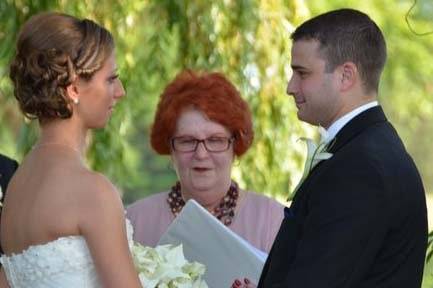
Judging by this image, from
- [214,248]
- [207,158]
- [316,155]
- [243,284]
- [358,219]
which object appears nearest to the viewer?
[358,219]

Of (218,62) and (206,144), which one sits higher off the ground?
(218,62)

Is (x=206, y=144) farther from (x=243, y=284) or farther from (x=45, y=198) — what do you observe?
(x=45, y=198)

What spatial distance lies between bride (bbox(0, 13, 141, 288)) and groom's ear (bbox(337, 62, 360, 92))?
658 mm

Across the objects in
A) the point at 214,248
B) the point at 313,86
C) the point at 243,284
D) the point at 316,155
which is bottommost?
the point at 243,284

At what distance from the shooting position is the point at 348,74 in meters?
4.27

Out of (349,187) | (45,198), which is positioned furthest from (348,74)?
(45,198)

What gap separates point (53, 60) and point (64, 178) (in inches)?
13.4

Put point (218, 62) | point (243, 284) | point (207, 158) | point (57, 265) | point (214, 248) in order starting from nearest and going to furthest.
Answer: point (57, 265) < point (243, 284) < point (214, 248) < point (207, 158) < point (218, 62)

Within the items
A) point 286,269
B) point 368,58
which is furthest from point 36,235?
point 368,58

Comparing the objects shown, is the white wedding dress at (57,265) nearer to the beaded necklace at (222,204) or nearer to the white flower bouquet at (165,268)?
the white flower bouquet at (165,268)

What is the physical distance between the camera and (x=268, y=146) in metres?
7.66

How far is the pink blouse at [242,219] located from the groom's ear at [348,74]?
151 cm

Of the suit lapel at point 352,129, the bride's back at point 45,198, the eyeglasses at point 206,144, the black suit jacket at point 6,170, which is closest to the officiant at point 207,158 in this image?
the eyeglasses at point 206,144

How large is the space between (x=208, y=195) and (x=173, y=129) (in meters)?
0.30
